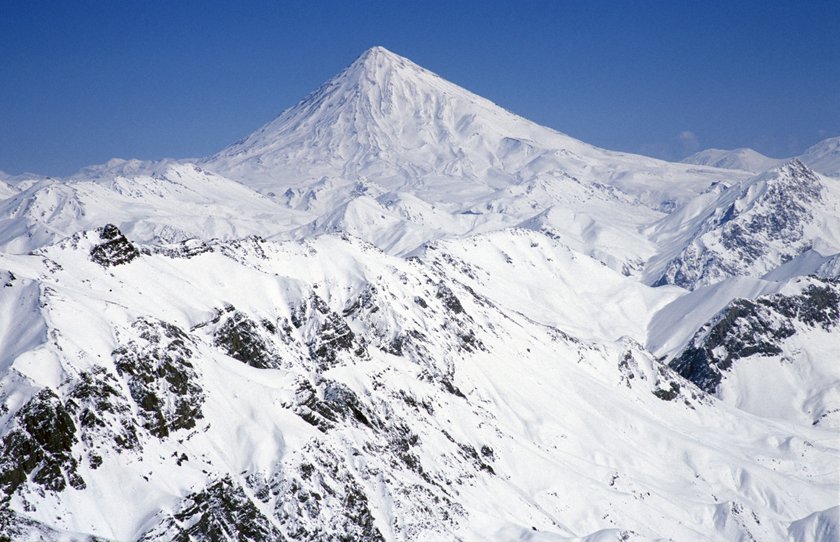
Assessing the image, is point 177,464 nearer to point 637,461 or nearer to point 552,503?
point 552,503

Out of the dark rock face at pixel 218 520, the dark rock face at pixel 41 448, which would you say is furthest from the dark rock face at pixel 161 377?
the dark rock face at pixel 218 520

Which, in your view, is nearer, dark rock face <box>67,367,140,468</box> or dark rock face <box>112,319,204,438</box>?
dark rock face <box>67,367,140,468</box>

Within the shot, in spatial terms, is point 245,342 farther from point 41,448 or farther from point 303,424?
point 41,448

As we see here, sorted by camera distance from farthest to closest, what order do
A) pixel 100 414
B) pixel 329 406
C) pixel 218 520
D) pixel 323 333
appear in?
pixel 323 333
pixel 329 406
pixel 100 414
pixel 218 520

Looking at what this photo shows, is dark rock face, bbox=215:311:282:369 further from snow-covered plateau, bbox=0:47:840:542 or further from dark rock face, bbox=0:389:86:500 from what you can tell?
dark rock face, bbox=0:389:86:500

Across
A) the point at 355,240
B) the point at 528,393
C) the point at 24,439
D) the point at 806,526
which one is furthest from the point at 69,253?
the point at 806,526

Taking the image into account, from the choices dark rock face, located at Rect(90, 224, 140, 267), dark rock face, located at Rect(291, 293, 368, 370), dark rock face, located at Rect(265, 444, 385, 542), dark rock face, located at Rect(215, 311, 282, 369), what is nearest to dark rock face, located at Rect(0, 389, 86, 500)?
dark rock face, located at Rect(265, 444, 385, 542)

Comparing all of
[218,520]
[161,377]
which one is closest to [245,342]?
[161,377]
